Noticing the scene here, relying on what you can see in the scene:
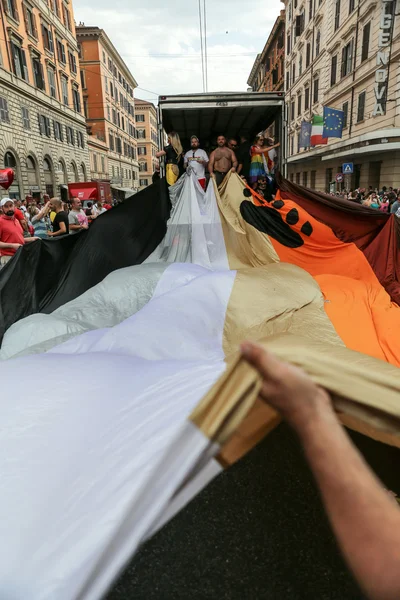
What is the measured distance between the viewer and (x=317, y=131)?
68.6 feet

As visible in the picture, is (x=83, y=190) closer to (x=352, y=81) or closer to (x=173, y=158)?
(x=352, y=81)

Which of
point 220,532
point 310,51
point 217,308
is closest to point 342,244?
point 217,308

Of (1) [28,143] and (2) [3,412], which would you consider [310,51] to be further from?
(2) [3,412]

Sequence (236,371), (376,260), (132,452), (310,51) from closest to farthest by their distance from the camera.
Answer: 1. (236,371)
2. (132,452)
3. (376,260)
4. (310,51)

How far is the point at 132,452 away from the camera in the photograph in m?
1.31

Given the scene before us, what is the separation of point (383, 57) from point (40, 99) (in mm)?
23659

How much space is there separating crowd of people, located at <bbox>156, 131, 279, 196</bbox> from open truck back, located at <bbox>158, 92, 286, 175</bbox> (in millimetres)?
249

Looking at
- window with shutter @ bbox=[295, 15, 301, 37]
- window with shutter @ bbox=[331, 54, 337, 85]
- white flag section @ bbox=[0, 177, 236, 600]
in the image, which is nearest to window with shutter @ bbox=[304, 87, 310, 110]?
window with shutter @ bbox=[295, 15, 301, 37]

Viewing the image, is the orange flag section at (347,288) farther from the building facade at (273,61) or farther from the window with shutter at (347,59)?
the building facade at (273,61)

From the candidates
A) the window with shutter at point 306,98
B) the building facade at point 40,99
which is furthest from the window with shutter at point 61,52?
the window with shutter at point 306,98

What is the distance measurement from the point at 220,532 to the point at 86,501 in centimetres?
156

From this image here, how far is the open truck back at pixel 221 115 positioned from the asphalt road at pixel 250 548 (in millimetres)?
6481

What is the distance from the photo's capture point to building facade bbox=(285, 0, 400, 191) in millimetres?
19672

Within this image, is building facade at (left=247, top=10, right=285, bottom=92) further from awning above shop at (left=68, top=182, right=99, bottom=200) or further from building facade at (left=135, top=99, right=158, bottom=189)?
building facade at (left=135, top=99, right=158, bottom=189)
